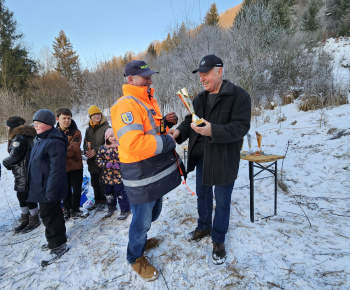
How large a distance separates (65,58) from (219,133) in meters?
28.5

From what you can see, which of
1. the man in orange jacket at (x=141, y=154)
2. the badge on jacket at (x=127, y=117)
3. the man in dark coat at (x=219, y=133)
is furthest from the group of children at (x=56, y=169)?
the man in dark coat at (x=219, y=133)

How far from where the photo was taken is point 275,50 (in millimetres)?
12617

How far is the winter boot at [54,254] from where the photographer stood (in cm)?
241

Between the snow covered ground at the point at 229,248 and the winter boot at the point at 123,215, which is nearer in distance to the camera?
the snow covered ground at the point at 229,248

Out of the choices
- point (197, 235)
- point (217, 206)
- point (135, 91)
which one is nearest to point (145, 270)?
point (197, 235)

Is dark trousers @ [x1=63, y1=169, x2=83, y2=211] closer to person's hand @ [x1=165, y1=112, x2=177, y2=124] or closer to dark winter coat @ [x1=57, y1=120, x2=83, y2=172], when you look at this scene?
dark winter coat @ [x1=57, y1=120, x2=83, y2=172]

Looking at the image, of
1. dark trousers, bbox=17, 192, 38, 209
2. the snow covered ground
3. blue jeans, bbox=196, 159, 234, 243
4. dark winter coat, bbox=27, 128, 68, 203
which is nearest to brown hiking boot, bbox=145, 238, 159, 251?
the snow covered ground

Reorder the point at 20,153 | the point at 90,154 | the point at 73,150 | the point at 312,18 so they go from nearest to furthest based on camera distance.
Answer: the point at 20,153
the point at 73,150
the point at 90,154
the point at 312,18

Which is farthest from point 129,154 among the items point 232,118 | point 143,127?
point 232,118

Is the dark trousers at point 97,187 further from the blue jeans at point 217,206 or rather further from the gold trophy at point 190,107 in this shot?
the gold trophy at point 190,107

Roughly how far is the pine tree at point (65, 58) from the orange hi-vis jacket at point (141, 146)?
24553mm

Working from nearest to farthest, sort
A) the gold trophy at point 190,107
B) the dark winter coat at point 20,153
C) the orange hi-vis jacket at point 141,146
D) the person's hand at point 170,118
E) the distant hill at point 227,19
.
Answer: the orange hi-vis jacket at point 141,146 < the gold trophy at point 190,107 < the person's hand at point 170,118 < the dark winter coat at point 20,153 < the distant hill at point 227,19

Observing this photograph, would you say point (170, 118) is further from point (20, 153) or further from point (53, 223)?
point (20, 153)

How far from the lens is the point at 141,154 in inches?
67.7
